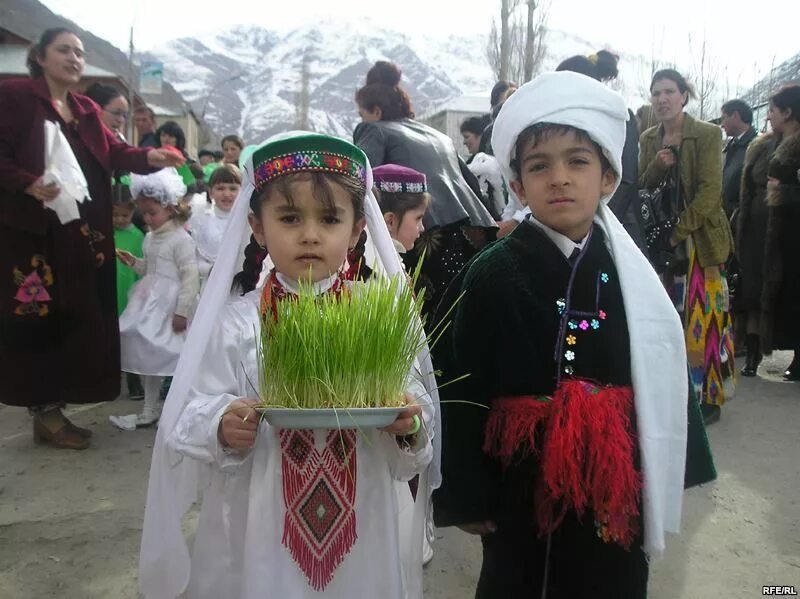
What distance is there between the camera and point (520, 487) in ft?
6.02

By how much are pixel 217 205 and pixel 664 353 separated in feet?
15.4

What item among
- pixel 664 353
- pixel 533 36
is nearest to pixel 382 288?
pixel 664 353

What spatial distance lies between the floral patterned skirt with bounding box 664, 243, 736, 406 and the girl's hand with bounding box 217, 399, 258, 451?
3.68 meters

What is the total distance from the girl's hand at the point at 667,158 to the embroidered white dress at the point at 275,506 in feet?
10.4

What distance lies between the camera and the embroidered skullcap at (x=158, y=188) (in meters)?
4.85

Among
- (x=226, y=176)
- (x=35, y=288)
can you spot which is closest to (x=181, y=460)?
(x=35, y=288)

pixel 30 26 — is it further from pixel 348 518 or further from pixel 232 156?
pixel 348 518

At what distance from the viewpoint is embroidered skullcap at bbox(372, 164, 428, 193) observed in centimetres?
324

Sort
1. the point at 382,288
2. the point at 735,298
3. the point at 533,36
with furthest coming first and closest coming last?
the point at 533,36 < the point at 735,298 < the point at 382,288

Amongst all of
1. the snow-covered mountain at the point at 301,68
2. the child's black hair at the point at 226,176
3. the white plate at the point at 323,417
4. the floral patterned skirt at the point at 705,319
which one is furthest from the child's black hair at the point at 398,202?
the snow-covered mountain at the point at 301,68

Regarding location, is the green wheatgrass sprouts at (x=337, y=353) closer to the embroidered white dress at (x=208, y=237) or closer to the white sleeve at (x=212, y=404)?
the white sleeve at (x=212, y=404)

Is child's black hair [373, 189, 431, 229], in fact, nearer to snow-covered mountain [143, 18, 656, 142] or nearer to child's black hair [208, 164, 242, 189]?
child's black hair [208, 164, 242, 189]

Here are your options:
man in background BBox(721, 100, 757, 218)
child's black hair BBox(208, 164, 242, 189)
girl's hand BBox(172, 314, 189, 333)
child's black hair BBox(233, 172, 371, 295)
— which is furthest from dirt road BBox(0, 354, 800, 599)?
man in background BBox(721, 100, 757, 218)

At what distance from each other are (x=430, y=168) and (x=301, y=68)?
12813cm
